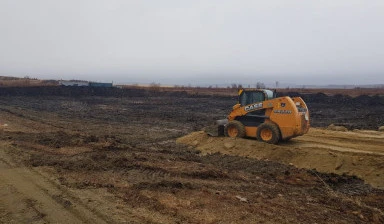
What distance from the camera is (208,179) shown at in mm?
9133

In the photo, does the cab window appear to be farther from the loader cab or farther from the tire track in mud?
the tire track in mud

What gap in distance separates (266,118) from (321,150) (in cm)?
231

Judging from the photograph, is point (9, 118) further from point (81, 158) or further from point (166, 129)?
point (81, 158)

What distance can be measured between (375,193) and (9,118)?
63.3 ft

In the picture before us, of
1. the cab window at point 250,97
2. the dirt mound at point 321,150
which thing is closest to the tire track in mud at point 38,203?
the dirt mound at point 321,150

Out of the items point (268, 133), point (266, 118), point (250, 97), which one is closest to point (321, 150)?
point (268, 133)

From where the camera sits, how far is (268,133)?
13.1 metres

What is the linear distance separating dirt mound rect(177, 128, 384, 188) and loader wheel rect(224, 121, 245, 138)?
38cm

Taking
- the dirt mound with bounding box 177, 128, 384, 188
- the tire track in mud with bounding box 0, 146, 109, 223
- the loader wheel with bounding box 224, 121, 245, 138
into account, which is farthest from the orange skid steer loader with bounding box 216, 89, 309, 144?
the tire track in mud with bounding box 0, 146, 109, 223

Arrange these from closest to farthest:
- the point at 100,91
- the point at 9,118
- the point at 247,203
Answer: the point at 247,203 < the point at 9,118 < the point at 100,91

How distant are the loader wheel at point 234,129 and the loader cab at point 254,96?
0.87m

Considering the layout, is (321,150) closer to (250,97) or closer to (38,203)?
(250,97)

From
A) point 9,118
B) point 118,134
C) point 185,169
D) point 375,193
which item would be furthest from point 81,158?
point 9,118

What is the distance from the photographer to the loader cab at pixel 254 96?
13602 mm
